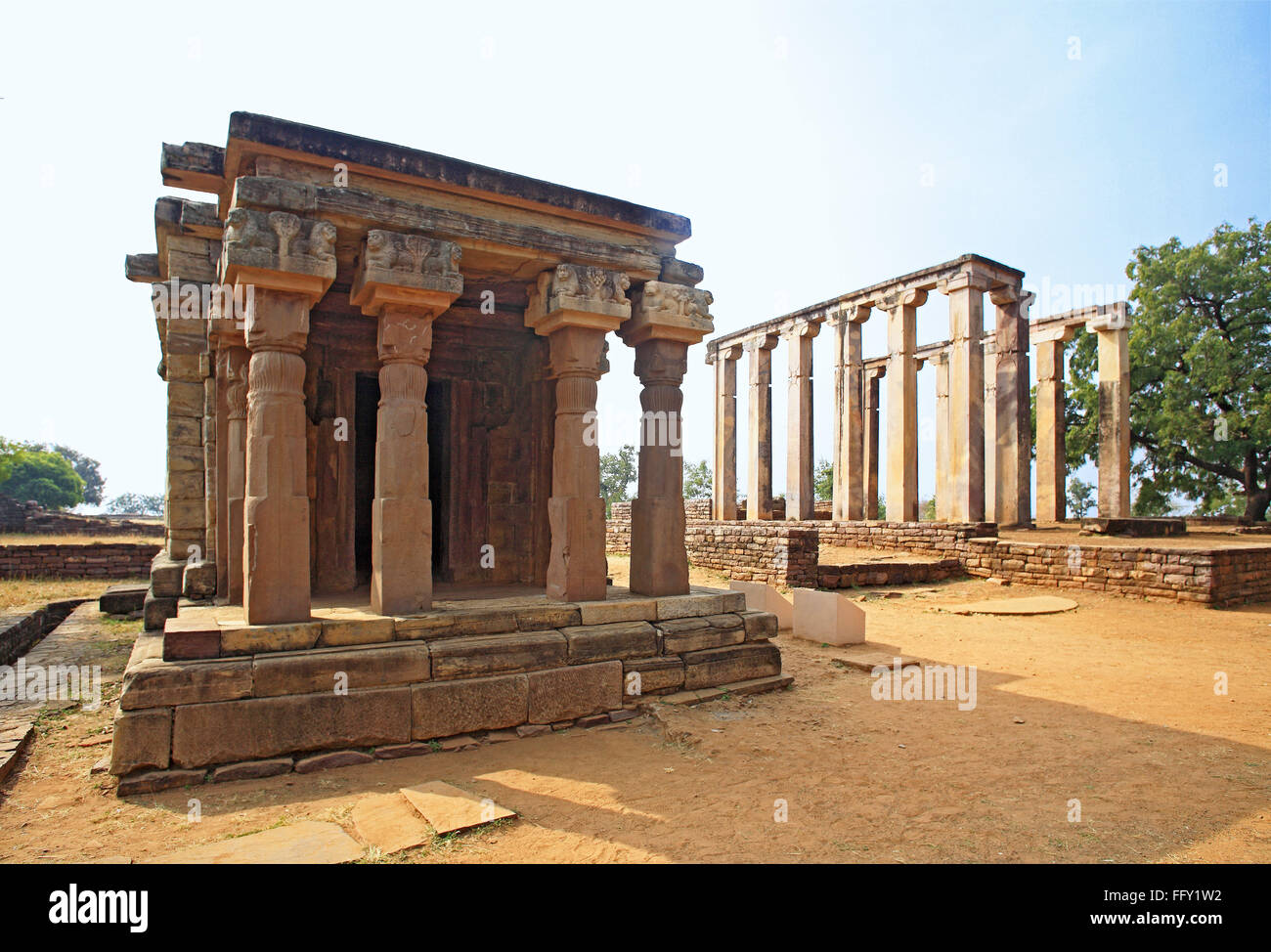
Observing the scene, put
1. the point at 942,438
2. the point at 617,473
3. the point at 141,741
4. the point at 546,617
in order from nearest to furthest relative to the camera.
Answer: the point at 141,741, the point at 546,617, the point at 942,438, the point at 617,473

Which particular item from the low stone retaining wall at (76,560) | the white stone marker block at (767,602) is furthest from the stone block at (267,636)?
the low stone retaining wall at (76,560)

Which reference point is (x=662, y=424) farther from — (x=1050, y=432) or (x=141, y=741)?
(x=1050, y=432)

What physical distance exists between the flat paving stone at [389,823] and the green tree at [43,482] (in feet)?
180

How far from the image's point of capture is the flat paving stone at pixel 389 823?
3.81 m

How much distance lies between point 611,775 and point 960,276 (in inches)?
647

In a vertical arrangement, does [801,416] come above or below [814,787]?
above

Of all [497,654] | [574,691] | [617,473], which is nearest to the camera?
[497,654]

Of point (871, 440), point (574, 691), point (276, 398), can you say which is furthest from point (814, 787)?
point (871, 440)

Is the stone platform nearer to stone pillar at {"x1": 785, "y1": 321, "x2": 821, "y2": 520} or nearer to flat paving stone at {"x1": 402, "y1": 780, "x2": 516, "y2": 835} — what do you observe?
flat paving stone at {"x1": 402, "y1": 780, "x2": 516, "y2": 835}

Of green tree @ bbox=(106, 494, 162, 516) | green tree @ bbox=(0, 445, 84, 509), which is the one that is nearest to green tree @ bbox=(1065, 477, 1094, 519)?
green tree @ bbox=(0, 445, 84, 509)

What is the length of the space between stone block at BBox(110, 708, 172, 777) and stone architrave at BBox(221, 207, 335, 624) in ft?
2.93

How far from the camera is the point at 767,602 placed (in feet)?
33.2

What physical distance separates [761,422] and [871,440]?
4722 millimetres

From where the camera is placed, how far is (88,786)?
183 inches
